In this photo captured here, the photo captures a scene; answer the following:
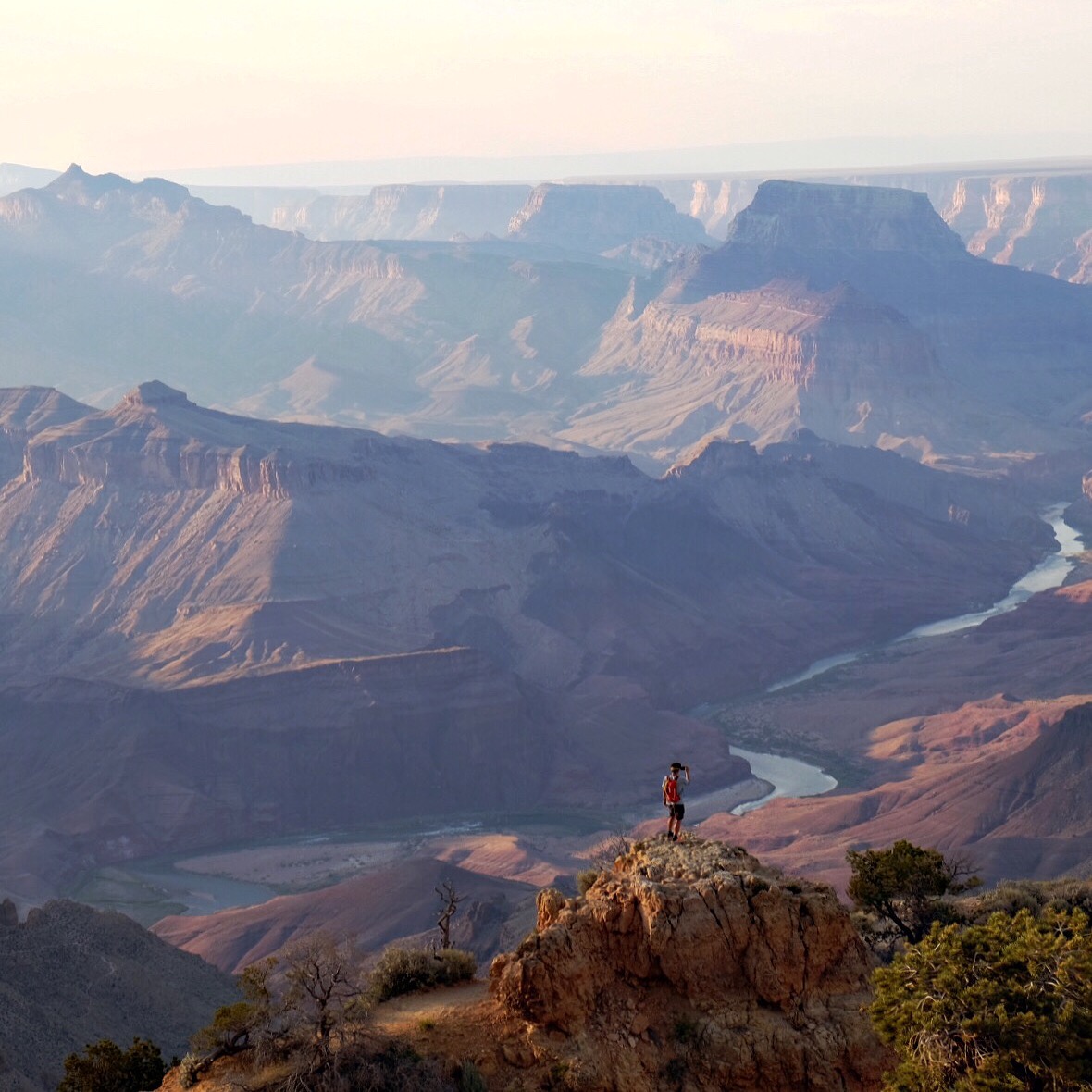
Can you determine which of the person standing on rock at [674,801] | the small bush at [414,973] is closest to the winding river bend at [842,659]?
the person standing on rock at [674,801]

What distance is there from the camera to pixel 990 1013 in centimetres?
2281

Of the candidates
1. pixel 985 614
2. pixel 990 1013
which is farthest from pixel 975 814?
pixel 985 614

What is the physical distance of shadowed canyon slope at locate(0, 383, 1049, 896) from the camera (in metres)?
117

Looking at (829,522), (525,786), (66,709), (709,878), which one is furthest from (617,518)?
(709,878)

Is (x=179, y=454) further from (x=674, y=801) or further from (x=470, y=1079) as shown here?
(x=470, y=1079)

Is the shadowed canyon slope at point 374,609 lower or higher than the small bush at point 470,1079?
higher

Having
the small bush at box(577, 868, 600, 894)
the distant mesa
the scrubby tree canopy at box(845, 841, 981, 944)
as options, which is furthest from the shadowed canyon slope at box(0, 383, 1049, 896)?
the small bush at box(577, 868, 600, 894)

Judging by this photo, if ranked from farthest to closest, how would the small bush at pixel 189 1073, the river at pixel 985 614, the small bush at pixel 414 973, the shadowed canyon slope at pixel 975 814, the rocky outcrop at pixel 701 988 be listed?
the river at pixel 985 614
the shadowed canyon slope at pixel 975 814
the small bush at pixel 414 973
the small bush at pixel 189 1073
the rocky outcrop at pixel 701 988

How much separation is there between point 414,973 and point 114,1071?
7.39m

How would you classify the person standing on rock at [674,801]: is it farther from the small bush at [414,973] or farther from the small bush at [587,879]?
the small bush at [414,973]

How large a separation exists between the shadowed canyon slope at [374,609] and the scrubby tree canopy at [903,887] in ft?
227

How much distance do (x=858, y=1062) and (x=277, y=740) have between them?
97541mm

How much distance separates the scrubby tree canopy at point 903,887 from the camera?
1475 inches

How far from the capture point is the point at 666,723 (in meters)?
129
